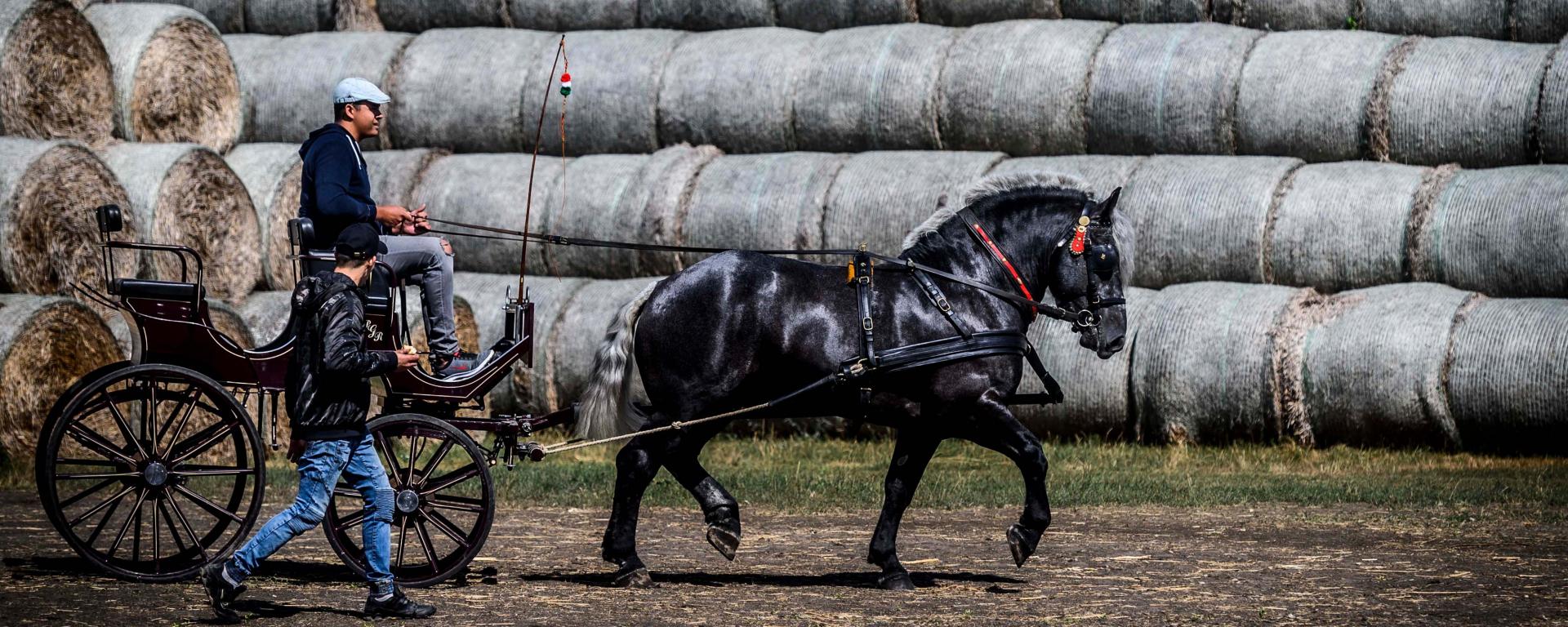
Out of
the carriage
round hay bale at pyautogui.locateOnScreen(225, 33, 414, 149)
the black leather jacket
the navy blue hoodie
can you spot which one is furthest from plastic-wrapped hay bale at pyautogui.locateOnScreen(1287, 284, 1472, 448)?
round hay bale at pyautogui.locateOnScreen(225, 33, 414, 149)

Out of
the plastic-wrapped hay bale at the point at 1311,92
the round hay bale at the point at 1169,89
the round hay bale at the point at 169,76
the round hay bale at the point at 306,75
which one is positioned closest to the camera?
the plastic-wrapped hay bale at the point at 1311,92

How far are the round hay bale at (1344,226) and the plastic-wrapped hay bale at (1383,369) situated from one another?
26 centimetres

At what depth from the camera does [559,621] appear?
7.68 m

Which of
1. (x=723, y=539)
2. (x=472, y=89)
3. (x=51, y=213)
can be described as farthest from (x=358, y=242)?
(x=472, y=89)

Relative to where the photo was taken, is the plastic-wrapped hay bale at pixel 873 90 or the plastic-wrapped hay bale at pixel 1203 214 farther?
the plastic-wrapped hay bale at pixel 873 90

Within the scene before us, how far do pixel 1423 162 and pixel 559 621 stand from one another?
8.93 meters

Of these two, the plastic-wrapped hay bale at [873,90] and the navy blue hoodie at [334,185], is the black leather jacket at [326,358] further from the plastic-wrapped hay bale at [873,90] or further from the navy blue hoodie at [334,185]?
the plastic-wrapped hay bale at [873,90]

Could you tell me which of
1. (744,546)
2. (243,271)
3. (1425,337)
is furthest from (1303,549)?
(243,271)

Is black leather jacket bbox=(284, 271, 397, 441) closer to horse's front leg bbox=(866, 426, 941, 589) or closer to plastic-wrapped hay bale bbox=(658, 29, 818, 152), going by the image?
horse's front leg bbox=(866, 426, 941, 589)

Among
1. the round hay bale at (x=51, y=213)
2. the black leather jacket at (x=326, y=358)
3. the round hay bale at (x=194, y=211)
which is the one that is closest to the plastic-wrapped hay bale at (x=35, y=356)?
the round hay bale at (x=51, y=213)

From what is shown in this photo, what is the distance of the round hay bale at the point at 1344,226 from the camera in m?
13.5

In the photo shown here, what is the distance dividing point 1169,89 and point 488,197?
6.17 m

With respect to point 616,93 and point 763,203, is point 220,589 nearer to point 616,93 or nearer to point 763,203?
point 763,203

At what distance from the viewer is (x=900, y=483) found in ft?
29.5
